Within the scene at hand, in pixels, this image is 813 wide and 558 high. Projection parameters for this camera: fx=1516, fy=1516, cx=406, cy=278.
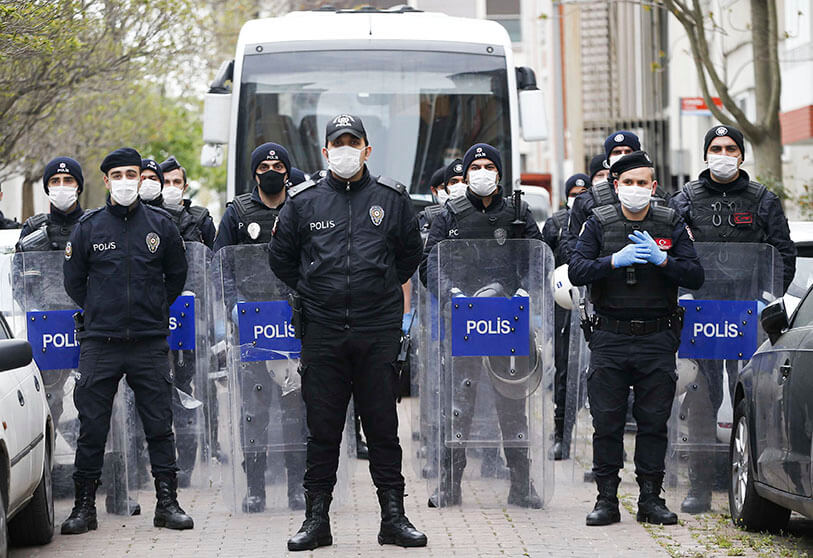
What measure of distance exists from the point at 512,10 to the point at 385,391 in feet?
164

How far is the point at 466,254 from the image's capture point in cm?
891

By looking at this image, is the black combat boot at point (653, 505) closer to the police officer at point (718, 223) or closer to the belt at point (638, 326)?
the police officer at point (718, 223)

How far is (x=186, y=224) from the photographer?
35.1ft

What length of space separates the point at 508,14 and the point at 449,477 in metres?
48.8

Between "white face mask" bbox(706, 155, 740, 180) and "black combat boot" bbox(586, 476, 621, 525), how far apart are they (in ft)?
6.56

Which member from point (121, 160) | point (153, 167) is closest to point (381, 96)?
point (153, 167)

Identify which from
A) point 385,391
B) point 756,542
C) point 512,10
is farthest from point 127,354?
point 512,10

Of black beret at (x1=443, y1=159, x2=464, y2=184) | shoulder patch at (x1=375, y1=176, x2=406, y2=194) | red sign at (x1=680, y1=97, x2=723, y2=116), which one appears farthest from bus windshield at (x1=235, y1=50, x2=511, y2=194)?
red sign at (x1=680, y1=97, x2=723, y2=116)

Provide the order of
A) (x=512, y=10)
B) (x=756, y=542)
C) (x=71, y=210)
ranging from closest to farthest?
(x=756, y=542) < (x=71, y=210) < (x=512, y=10)

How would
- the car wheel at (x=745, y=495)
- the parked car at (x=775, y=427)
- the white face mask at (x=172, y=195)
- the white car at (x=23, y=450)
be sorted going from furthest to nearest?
the white face mask at (x=172, y=195), the car wheel at (x=745, y=495), the parked car at (x=775, y=427), the white car at (x=23, y=450)

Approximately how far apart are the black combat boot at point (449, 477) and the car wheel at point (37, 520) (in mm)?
2294

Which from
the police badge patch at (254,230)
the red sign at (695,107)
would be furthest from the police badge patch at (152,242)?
the red sign at (695,107)

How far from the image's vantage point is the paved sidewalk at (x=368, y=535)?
778cm

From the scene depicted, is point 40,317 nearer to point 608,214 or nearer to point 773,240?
point 608,214
